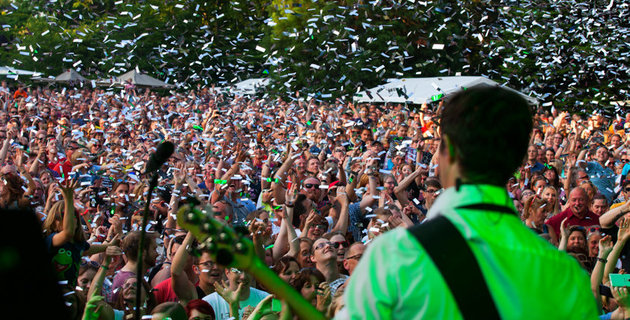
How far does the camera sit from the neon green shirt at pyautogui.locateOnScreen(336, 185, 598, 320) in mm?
1672

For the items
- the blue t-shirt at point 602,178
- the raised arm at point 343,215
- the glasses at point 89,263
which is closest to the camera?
the glasses at point 89,263

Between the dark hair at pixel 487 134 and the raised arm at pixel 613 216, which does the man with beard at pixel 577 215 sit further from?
the dark hair at pixel 487 134

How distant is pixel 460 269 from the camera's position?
1.66 meters

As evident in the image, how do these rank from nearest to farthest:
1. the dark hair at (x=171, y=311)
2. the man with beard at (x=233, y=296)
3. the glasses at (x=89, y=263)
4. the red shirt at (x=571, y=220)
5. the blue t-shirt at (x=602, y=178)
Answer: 1. the dark hair at (x=171, y=311)
2. the man with beard at (x=233, y=296)
3. the glasses at (x=89, y=263)
4. the red shirt at (x=571, y=220)
5. the blue t-shirt at (x=602, y=178)

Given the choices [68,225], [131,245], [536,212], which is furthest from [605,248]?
[68,225]

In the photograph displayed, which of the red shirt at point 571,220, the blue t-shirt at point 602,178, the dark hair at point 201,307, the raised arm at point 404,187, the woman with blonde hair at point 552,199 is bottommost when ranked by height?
the blue t-shirt at point 602,178

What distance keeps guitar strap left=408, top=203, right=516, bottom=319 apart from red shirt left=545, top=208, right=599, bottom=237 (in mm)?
6414

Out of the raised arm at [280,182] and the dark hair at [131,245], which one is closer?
the dark hair at [131,245]

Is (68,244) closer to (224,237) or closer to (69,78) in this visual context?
(224,237)

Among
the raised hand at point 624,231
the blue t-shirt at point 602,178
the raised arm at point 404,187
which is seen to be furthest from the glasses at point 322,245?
the blue t-shirt at point 602,178

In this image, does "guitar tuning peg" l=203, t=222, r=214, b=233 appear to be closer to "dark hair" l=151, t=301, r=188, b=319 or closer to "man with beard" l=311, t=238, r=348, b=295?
"dark hair" l=151, t=301, r=188, b=319

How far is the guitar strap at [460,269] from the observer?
1646mm

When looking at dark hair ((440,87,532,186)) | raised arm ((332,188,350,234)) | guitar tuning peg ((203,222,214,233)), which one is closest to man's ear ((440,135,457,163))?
dark hair ((440,87,532,186))

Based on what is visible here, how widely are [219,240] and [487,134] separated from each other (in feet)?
2.36
